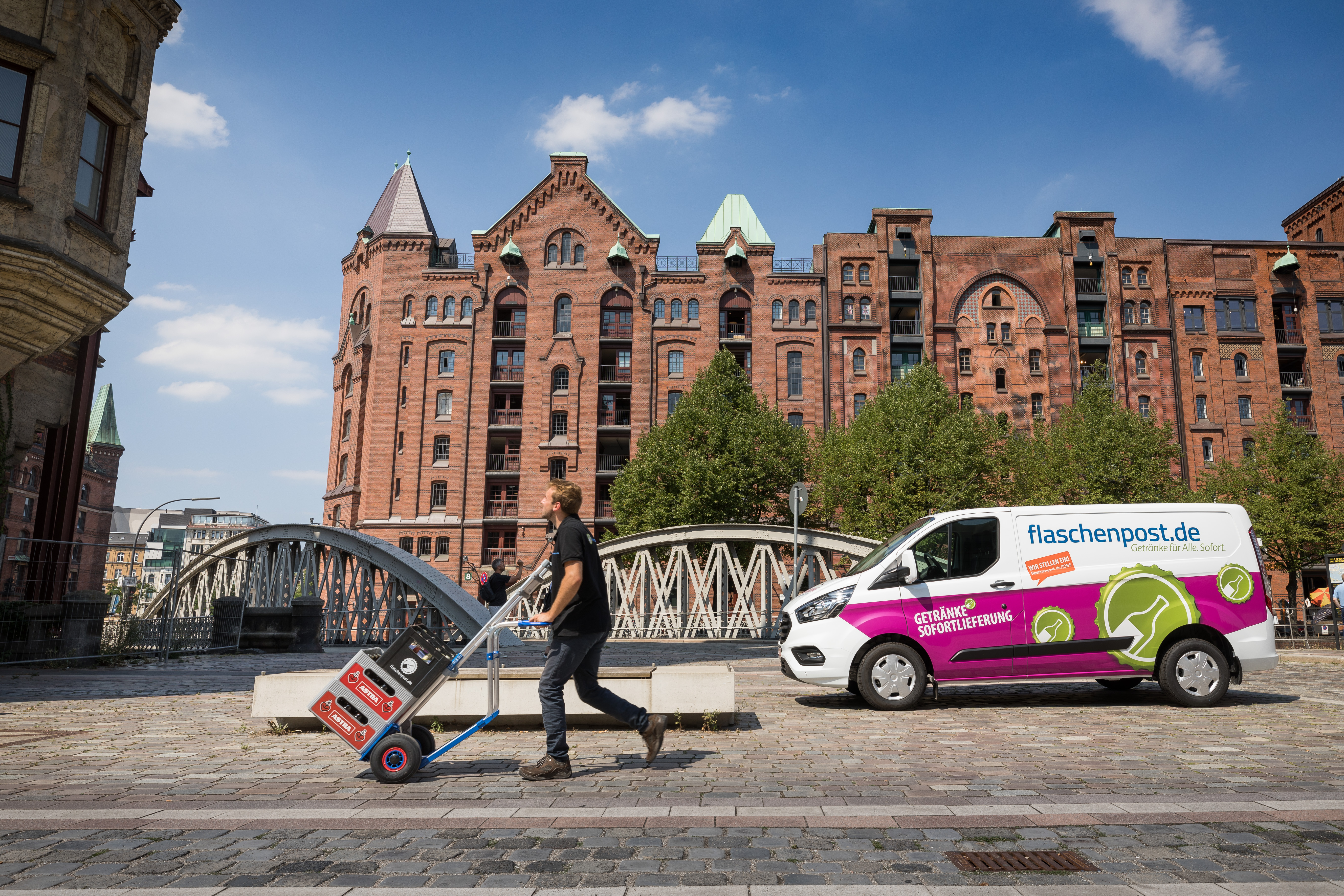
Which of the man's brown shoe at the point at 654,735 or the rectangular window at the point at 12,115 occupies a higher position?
the rectangular window at the point at 12,115

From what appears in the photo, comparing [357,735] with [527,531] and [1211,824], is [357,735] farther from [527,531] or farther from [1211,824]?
[527,531]

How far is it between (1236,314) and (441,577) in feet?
145

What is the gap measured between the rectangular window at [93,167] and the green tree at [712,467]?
72.0ft

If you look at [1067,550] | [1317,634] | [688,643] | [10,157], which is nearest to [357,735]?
[1067,550]

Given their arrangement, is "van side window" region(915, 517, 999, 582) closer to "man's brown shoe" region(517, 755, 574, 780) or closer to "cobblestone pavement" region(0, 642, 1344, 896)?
"cobblestone pavement" region(0, 642, 1344, 896)

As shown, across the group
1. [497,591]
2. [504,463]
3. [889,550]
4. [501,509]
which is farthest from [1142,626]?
[504,463]

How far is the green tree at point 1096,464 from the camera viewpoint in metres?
34.1

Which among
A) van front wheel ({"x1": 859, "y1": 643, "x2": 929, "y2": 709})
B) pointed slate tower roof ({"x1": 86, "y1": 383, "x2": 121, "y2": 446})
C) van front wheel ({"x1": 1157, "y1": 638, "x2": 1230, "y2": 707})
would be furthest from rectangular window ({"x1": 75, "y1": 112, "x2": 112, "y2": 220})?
pointed slate tower roof ({"x1": 86, "y1": 383, "x2": 121, "y2": 446})

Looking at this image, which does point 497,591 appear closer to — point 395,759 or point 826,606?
point 826,606

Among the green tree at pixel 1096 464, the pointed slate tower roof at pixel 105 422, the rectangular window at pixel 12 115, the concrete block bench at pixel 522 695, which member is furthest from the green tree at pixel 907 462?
the pointed slate tower roof at pixel 105 422

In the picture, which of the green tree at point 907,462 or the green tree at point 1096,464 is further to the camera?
the green tree at point 1096,464

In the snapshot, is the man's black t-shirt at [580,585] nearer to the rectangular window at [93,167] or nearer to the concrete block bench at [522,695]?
the concrete block bench at [522,695]

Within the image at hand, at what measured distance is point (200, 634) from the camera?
17016mm

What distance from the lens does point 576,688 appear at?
577cm
